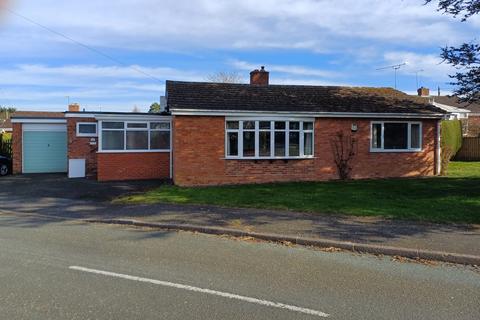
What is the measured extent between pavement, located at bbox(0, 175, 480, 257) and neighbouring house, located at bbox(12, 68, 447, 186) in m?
3.87

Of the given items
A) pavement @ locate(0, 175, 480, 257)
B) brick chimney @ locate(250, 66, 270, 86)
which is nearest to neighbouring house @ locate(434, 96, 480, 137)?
brick chimney @ locate(250, 66, 270, 86)

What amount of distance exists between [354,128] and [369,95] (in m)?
3.03

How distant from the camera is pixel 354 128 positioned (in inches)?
772

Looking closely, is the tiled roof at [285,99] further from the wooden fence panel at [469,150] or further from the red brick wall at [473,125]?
the red brick wall at [473,125]

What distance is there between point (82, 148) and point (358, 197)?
548 inches

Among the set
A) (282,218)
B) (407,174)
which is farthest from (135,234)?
(407,174)

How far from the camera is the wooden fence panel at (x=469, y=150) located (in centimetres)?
3039

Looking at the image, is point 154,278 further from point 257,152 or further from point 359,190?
point 257,152

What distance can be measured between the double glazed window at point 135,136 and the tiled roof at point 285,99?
2.09 metres

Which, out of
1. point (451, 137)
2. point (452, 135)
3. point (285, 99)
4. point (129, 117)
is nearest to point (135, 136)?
point (129, 117)

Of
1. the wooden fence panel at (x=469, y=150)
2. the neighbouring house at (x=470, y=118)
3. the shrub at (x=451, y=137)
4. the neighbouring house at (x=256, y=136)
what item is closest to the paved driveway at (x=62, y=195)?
the neighbouring house at (x=256, y=136)

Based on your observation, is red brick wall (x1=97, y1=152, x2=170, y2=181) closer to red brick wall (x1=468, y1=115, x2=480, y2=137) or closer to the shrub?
the shrub

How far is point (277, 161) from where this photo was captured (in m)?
18.8

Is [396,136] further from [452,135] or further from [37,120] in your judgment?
[37,120]
